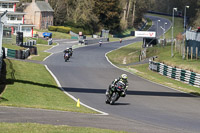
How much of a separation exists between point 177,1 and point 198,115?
160 metres

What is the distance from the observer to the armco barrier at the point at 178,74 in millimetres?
37000

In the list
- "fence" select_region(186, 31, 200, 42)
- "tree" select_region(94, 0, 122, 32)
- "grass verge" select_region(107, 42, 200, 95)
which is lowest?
"grass verge" select_region(107, 42, 200, 95)

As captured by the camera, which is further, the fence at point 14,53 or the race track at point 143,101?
the fence at point 14,53

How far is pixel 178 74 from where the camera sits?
4109 centimetres

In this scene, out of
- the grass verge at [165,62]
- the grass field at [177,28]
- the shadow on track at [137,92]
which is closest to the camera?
the shadow on track at [137,92]

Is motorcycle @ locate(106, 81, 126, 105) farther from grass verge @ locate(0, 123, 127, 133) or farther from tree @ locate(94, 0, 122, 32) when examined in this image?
tree @ locate(94, 0, 122, 32)

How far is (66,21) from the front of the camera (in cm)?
12256

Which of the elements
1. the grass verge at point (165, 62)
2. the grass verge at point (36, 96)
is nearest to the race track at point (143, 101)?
the grass verge at point (36, 96)

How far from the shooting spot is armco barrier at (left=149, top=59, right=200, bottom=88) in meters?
37.0

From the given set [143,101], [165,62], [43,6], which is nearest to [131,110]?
[143,101]

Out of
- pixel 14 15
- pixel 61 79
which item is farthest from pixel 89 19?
pixel 61 79

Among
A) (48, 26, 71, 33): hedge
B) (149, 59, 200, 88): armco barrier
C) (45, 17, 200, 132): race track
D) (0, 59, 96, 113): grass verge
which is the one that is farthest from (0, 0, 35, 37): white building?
(0, 59, 96, 113): grass verge

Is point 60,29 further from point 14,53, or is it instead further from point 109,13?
point 14,53

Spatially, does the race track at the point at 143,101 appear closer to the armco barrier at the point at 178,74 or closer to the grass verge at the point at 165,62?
the grass verge at the point at 165,62
